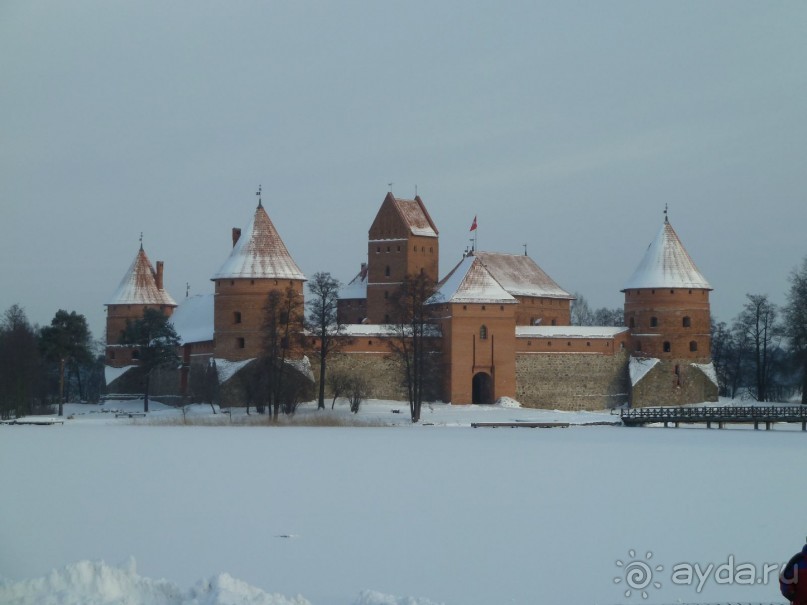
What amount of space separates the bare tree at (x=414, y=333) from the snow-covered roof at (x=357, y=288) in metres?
8.52

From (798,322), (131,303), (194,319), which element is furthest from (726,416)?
(131,303)

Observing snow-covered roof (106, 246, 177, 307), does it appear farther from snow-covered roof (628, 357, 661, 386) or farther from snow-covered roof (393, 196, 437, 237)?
snow-covered roof (628, 357, 661, 386)

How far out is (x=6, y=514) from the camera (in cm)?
1675

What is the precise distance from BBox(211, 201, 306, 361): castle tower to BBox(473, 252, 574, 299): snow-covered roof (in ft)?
35.1

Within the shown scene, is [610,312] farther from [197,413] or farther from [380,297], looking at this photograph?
[197,413]

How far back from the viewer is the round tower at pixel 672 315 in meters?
51.8

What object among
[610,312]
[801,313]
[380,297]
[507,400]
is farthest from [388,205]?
[610,312]

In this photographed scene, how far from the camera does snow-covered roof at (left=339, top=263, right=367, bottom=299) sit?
58.7 metres

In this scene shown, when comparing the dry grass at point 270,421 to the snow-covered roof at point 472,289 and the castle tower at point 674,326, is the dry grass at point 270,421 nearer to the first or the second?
the snow-covered roof at point 472,289

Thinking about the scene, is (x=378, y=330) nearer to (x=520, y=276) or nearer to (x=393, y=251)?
(x=393, y=251)

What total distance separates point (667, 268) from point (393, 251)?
36.5ft

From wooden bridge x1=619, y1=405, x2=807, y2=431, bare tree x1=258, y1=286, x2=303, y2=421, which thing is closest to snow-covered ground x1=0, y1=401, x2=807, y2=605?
wooden bridge x1=619, y1=405, x2=807, y2=431

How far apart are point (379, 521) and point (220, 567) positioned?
11.1 feet

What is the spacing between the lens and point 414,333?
148 feet
